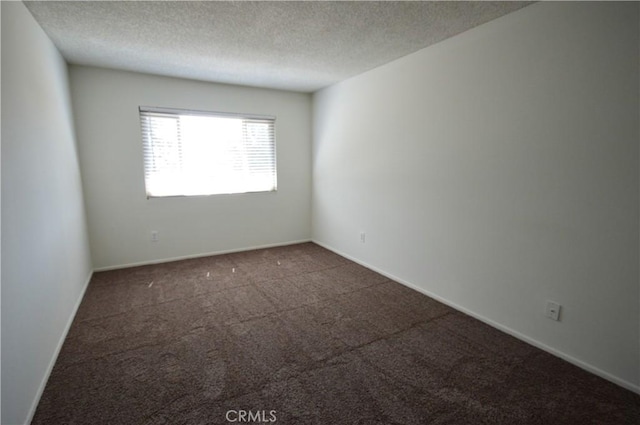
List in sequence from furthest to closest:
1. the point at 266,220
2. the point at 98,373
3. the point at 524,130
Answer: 1. the point at 266,220
2. the point at 524,130
3. the point at 98,373

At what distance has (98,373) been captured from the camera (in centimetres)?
198

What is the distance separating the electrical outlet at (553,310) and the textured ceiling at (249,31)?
6.69ft

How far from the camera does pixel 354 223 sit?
13.5ft

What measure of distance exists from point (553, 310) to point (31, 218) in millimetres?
3382

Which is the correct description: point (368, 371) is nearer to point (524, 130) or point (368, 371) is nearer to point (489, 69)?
point (524, 130)

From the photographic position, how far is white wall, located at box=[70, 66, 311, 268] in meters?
3.53

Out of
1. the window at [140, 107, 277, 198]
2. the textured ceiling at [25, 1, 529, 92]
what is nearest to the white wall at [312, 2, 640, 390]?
the textured ceiling at [25, 1, 529, 92]

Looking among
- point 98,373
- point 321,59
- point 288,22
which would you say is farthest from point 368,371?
point 321,59

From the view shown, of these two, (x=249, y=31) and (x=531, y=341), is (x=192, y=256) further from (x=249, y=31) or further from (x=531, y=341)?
(x=531, y=341)

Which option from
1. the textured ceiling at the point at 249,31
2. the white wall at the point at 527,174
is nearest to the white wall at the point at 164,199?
the textured ceiling at the point at 249,31

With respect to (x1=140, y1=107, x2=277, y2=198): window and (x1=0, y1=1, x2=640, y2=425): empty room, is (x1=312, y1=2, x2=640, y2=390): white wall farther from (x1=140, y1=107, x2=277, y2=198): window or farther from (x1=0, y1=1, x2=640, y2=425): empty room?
(x1=140, y1=107, x2=277, y2=198): window

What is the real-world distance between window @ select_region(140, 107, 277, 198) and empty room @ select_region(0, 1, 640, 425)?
37 mm

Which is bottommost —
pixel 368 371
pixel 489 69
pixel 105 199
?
pixel 368 371

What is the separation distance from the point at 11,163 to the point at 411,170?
297 cm
